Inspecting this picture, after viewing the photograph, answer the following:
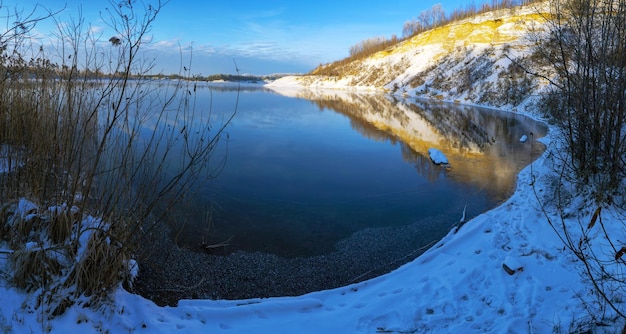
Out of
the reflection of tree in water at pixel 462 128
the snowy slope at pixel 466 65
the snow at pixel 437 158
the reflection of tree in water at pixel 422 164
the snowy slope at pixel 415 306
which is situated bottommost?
the snowy slope at pixel 415 306

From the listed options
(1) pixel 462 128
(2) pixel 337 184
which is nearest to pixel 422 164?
(2) pixel 337 184

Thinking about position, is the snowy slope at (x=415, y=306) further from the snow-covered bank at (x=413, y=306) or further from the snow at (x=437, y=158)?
the snow at (x=437, y=158)

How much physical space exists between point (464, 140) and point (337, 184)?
30.4ft

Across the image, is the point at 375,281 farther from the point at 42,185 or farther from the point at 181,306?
the point at 42,185

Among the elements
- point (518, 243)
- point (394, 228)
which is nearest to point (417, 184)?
point (394, 228)

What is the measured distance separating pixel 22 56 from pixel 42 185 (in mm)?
2125

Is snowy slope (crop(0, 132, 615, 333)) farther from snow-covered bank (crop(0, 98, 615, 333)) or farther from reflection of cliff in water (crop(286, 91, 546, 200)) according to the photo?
reflection of cliff in water (crop(286, 91, 546, 200))

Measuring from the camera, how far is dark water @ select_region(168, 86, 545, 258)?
670cm

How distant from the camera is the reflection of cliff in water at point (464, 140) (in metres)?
10.7

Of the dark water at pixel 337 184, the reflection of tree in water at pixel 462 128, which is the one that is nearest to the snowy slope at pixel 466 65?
the reflection of tree in water at pixel 462 128

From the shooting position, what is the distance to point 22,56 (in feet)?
15.0

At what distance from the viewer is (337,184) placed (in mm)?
9898

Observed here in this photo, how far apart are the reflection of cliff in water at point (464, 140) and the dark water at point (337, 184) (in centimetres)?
5

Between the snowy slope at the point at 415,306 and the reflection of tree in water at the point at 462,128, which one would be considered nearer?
the snowy slope at the point at 415,306
